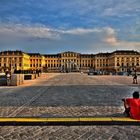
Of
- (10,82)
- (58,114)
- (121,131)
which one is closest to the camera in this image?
(121,131)

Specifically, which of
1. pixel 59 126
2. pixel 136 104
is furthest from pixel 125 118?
pixel 59 126

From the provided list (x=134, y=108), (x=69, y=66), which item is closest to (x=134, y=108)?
(x=134, y=108)

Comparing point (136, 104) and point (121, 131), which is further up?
point (136, 104)

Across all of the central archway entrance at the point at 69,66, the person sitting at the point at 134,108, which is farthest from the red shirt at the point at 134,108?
the central archway entrance at the point at 69,66

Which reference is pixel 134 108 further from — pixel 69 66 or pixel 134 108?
pixel 69 66

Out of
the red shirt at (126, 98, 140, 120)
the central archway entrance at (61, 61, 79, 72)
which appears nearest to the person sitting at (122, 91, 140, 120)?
the red shirt at (126, 98, 140, 120)

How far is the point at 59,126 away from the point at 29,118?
107 centimetres

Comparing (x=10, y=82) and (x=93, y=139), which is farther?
(x=10, y=82)

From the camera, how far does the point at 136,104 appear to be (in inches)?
335

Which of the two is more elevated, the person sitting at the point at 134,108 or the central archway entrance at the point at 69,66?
the central archway entrance at the point at 69,66

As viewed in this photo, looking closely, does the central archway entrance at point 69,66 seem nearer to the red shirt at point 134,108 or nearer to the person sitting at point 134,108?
the person sitting at point 134,108

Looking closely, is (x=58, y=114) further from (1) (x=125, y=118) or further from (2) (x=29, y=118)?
(1) (x=125, y=118)

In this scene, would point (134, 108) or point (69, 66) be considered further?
point (69, 66)

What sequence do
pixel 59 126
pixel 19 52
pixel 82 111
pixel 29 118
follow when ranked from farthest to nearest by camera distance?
1. pixel 19 52
2. pixel 82 111
3. pixel 29 118
4. pixel 59 126
